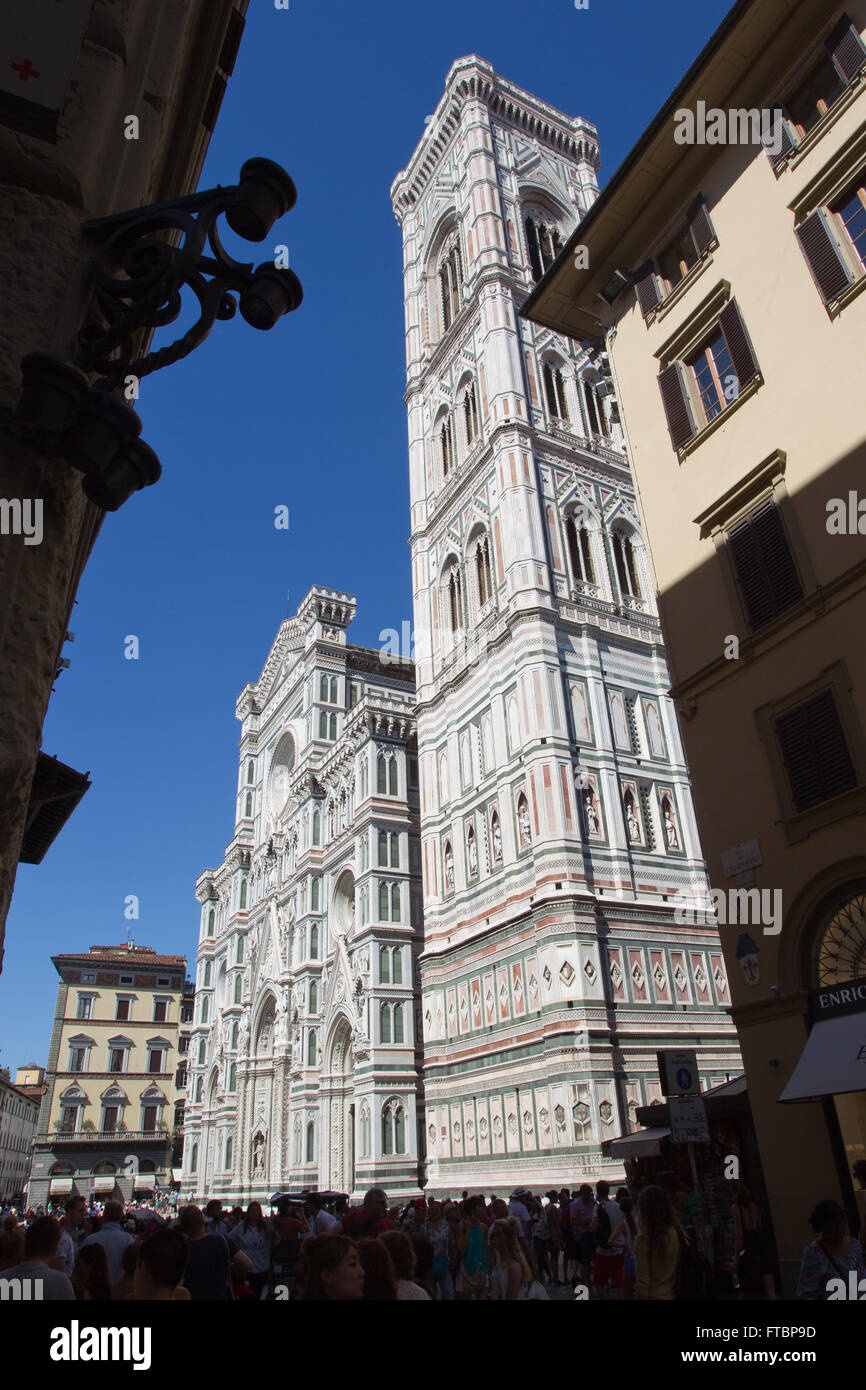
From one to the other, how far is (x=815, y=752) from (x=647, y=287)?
8279mm

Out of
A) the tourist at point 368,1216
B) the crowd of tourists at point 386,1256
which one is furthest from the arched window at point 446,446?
the tourist at point 368,1216

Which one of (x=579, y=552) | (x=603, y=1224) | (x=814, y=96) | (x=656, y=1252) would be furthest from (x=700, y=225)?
(x=579, y=552)

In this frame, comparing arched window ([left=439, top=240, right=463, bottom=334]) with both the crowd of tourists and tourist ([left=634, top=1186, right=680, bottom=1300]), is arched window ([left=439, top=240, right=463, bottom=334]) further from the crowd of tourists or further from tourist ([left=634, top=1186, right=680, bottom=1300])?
tourist ([left=634, top=1186, right=680, bottom=1300])

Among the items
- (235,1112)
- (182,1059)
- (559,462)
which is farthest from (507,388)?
(182,1059)

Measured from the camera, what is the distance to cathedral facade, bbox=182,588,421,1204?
95.1ft

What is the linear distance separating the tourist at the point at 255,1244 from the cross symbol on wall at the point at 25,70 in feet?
30.3

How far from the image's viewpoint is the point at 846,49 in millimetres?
10492

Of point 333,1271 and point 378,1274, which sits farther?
point 378,1274

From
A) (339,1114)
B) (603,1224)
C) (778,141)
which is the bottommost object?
(603,1224)

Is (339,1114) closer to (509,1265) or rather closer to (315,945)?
(315,945)

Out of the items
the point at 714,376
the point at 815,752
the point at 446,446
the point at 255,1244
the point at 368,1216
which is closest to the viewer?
the point at 368,1216

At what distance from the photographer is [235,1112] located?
41.2 meters

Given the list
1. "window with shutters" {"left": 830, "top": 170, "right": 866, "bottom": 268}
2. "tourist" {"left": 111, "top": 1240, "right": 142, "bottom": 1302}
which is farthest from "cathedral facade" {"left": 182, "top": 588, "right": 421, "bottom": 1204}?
"window with shutters" {"left": 830, "top": 170, "right": 866, "bottom": 268}
